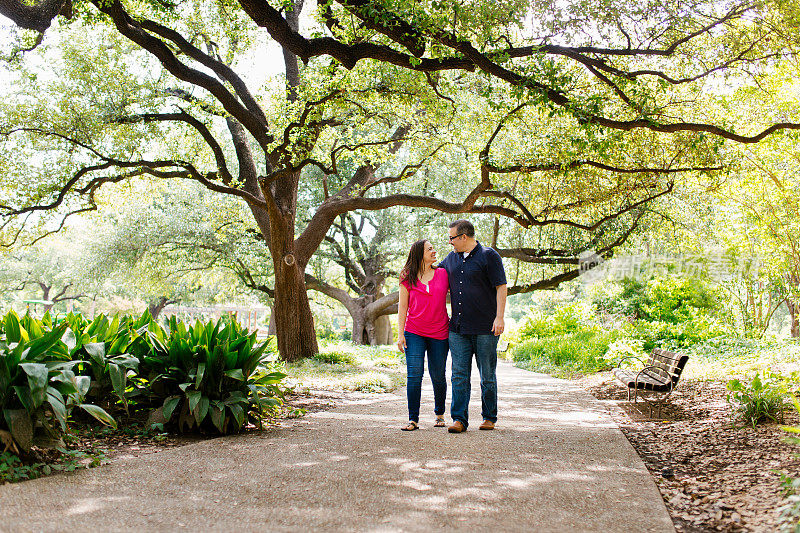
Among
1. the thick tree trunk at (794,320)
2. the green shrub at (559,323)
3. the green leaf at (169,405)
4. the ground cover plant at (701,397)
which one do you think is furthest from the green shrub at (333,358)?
the thick tree trunk at (794,320)

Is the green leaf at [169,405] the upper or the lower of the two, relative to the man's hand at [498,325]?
lower

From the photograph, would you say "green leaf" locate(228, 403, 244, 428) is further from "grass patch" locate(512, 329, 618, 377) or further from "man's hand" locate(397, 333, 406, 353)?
"grass patch" locate(512, 329, 618, 377)

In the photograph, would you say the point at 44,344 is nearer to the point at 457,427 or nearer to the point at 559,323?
the point at 457,427

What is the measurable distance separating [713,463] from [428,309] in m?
2.63

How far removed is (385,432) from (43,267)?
41.2 meters

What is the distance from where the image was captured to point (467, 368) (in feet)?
18.9

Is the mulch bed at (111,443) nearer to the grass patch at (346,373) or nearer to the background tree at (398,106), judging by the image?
the grass patch at (346,373)

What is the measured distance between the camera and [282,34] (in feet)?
24.7

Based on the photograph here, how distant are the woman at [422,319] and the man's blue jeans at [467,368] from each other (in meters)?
0.14

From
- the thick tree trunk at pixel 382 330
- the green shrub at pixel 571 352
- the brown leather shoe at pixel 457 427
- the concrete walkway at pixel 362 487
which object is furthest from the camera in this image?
the thick tree trunk at pixel 382 330

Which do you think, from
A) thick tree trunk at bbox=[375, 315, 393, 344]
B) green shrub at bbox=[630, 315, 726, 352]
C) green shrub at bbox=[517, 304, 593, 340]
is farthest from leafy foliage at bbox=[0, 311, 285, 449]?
thick tree trunk at bbox=[375, 315, 393, 344]

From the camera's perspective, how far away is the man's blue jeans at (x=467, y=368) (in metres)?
5.68

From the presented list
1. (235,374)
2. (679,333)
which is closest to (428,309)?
(235,374)

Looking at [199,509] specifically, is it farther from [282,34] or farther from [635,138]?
[635,138]
